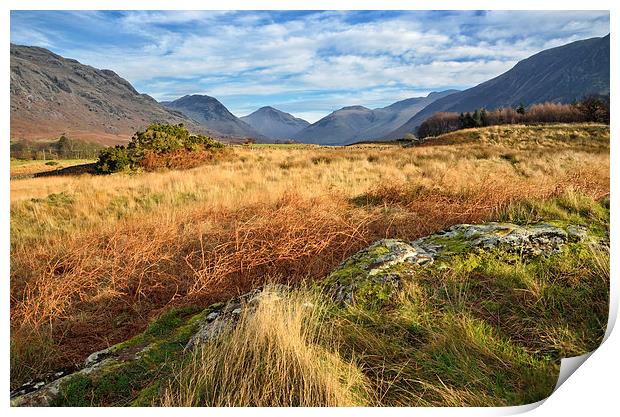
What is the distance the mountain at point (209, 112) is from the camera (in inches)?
144

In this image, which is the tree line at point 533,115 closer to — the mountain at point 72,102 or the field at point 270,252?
the field at point 270,252

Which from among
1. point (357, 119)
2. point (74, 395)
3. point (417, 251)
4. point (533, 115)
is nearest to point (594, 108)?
point (533, 115)

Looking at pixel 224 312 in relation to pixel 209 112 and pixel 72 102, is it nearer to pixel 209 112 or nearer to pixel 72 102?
pixel 209 112

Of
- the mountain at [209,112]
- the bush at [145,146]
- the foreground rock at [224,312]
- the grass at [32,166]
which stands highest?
the mountain at [209,112]

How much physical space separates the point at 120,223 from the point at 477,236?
3.72 meters

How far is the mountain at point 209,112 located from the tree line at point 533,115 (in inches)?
128

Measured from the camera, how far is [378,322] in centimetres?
220

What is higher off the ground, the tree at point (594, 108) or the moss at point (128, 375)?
the tree at point (594, 108)

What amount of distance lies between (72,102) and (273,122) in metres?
2.05

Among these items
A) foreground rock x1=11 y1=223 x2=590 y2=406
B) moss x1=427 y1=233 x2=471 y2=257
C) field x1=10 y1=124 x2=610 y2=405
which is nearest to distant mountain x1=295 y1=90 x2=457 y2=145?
field x1=10 y1=124 x2=610 y2=405

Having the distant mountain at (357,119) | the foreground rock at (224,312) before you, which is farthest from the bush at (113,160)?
the foreground rock at (224,312)
